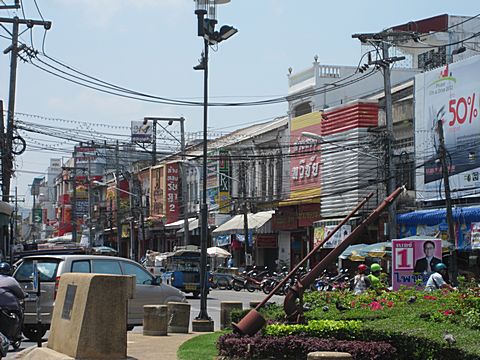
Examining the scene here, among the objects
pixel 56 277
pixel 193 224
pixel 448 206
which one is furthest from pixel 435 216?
pixel 193 224

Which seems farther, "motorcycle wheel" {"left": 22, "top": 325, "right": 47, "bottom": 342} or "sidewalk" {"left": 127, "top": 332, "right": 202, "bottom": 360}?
"motorcycle wheel" {"left": 22, "top": 325, "right": 47, "bottom": 342}

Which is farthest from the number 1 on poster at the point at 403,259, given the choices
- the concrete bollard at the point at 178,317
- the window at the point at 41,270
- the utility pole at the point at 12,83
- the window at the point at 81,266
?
the utility pole at the point at 12,83

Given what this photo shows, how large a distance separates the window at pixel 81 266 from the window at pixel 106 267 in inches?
6.1

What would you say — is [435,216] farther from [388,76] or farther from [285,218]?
[285,218]

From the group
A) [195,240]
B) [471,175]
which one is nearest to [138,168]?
[195,240]

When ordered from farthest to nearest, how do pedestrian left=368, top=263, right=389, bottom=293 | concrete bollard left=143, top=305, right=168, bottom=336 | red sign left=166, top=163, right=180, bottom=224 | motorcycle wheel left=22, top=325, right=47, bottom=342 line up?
red sign left=166, top=163, right=180, bottom=224 < motorcycle wheel left=22, top=325, right=47, bottom=342 < concrete bollard left=143, top=305, right=168, bottom=336 < pedestrian left=368, top=263, right=389, bottom=293

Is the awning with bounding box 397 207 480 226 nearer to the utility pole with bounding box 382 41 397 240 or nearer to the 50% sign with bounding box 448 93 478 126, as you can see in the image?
the utility pole with bounding box 382 41 397 240

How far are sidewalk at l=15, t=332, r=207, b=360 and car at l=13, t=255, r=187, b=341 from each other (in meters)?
1.00

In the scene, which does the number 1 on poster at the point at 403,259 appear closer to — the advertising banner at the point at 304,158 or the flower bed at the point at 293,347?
the flower bed at the point at 293,347

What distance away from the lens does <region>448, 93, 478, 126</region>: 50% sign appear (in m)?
36.9

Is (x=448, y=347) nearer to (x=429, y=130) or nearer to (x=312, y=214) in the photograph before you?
(x=429, y=130)

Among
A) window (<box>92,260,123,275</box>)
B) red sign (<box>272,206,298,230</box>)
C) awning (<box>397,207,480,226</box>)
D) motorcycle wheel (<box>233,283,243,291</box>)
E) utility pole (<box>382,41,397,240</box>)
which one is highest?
utility pole (<box>382,41,397,240</box>)

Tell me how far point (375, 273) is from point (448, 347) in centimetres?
988

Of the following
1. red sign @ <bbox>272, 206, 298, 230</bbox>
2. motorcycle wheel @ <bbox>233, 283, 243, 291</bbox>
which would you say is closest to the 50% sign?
motorcycle wheel @ <bbox>233, 283, 243, 291</bbox>
